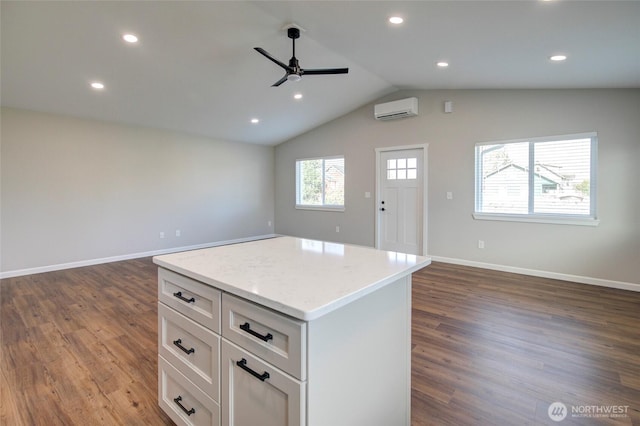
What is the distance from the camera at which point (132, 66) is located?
3590 mm

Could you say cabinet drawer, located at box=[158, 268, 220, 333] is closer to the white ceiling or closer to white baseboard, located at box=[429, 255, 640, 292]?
the white ceiling

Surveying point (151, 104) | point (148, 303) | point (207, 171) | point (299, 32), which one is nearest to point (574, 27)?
point (299, 32)

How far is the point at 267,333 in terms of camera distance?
1.00 metres

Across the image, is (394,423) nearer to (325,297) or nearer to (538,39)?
(325,297)

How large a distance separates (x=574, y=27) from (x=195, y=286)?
3.34 m

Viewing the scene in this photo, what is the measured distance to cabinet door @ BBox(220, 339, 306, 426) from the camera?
931 mm

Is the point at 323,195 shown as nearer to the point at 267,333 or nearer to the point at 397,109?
the point at 397,109

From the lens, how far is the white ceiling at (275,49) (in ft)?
8.32

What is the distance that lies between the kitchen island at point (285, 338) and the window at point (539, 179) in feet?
12.3

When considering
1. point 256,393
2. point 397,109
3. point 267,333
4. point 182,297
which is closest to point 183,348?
point 182,297

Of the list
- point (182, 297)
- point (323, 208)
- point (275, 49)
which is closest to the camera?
point (182, 297)

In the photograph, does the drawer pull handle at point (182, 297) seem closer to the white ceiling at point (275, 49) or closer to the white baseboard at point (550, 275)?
the white ceiling at point (275, 49)

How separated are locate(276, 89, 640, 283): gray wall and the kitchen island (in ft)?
12.3

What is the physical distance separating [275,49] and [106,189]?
370 centimetres
